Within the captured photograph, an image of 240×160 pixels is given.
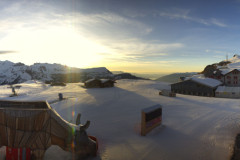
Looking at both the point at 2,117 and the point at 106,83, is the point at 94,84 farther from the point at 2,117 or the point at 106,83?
the point at 2,117

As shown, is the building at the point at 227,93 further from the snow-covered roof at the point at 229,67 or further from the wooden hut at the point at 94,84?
the wooden hut at the point at 94,84

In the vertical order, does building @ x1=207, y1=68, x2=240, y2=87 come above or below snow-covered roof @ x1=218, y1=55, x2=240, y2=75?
below

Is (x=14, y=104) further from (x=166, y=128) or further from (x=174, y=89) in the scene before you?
(x=174, y=89)

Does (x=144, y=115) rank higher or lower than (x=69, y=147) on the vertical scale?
higher

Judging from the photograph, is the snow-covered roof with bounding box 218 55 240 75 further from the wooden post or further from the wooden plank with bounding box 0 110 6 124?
the wooden plank with bounding box 0 110 6 124

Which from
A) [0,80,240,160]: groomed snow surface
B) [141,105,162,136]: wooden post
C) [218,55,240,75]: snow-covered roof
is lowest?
[0,80,240,160]: groomed snow surface

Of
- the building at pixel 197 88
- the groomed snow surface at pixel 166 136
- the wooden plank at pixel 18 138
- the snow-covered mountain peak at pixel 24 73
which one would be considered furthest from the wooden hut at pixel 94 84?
the snow-covered mountain peak at pixel 24 73

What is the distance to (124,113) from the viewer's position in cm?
1480

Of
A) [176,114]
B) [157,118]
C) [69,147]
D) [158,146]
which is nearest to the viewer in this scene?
[69,147]

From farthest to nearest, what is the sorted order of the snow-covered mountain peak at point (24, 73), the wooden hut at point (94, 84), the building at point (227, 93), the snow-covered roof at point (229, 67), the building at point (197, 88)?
the snow-covered mountain peak at point (24, 73) → the snow-covered roof at point (229, 67) → the wooden hut at point (94, 84) → the building at point (197, 88) → the building at point (227, 93)

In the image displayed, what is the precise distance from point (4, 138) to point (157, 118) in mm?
9355

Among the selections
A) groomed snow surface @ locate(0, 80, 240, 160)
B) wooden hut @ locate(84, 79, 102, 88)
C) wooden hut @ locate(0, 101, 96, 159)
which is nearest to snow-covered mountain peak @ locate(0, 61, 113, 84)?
wooden hut @ locate(84, 79, 102, 88)

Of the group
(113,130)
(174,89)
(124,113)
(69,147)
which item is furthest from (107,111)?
(174,89)

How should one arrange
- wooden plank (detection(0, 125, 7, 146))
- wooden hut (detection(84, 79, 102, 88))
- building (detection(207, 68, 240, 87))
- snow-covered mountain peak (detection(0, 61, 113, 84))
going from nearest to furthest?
1. wooden plank (detection(0, 125, 7, 146))
2. wooden hut (detection(84, 79, 102, 88))
3. building (detection(207, 68, 240, 87))
4. snow-covered mountain peak (detection(0, 61, 113, 84))
